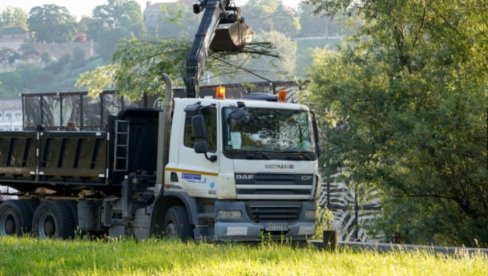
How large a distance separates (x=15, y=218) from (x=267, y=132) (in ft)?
23.1

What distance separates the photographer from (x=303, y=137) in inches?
724

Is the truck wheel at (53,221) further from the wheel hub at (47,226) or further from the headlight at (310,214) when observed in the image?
the headlight at (310,214)

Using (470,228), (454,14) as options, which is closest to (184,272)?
(470,228)

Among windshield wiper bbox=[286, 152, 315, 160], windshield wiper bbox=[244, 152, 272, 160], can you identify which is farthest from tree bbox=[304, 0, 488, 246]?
windshield wiper bbox=[244, 152, 272, 160]

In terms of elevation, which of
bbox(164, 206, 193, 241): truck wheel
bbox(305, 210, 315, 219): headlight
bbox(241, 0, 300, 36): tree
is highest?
bbox(241, 0, 300, 36): tree

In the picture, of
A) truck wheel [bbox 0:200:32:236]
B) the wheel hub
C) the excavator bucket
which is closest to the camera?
the wheel hub

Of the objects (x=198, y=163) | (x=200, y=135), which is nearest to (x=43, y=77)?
(x=198, y=163)

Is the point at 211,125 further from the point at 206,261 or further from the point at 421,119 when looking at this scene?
the point at 421,119

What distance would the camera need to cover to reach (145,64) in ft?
108

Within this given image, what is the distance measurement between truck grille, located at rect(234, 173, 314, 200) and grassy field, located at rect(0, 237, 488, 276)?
2.14m

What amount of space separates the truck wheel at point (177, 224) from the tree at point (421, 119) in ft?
21.1

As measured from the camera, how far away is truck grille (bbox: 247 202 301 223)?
700 inches

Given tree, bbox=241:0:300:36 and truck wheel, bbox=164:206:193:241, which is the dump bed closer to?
truck wheel, bbox=164:206:193:241

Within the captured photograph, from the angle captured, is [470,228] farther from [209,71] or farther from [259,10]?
[259,10]
